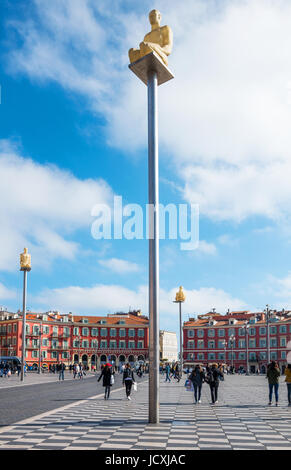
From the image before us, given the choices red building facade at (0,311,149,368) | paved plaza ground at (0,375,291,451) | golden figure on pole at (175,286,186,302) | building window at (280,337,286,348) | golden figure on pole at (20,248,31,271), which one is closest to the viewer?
paved plaza ground at (0,375,291,451)

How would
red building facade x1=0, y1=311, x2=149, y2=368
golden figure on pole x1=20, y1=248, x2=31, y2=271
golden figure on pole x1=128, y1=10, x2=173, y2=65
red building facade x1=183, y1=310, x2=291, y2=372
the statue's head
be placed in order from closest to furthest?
golden figure on pole x1=128, y1=10, x2=173, y2=65
the statue's head
golden figure on pole x1=20, y1=248, x2=31, y2=271
red building facade x1=183, y1=310, x2=291, y2=372
red building facade x1=0, y1=311, x2=149, y2=368

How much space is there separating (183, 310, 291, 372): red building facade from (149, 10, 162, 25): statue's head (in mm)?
77721

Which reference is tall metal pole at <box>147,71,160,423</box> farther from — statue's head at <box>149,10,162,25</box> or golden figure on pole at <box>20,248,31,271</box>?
golden figure on pole at <box>20,248,31,271</box>

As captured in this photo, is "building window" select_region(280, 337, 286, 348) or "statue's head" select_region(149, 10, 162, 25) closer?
"statue's head" select_region(149, 10, 162, 25)

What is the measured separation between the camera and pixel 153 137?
13.6 m

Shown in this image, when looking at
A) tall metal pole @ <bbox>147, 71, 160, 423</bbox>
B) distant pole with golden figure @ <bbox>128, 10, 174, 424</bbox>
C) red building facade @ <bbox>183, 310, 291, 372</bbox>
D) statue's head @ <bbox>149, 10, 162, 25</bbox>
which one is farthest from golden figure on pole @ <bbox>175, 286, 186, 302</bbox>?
statue's head @ <bbox>149, 10, 162, 25</bbox>

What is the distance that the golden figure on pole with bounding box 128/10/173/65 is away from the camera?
44.0 feet

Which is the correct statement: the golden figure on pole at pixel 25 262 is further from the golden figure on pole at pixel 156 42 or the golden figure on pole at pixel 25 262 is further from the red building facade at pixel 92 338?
the red building facade at pixel 92 338

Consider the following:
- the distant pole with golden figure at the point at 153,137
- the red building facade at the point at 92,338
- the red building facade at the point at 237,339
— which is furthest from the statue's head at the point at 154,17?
the red building facade at the point at 92,338

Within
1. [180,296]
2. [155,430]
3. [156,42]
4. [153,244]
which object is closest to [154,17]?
[156,42]

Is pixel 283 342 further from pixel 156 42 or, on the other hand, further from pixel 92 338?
pixel 156 42

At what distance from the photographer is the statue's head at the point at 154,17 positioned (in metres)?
14.0
